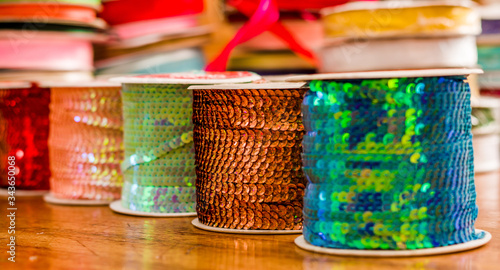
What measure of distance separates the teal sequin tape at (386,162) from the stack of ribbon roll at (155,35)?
1176 mm

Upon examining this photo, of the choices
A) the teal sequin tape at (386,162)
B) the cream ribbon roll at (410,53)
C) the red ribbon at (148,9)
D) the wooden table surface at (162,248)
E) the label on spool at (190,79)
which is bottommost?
the wooden table surface at (162,248)

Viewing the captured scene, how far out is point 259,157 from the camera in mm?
1146

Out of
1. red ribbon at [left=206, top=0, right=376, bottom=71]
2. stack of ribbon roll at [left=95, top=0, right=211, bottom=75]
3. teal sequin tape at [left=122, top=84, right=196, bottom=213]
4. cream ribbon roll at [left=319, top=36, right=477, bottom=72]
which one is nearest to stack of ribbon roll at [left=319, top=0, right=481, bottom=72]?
cream ribbon roll at [left=319, top=36, right=477, bottom=72]

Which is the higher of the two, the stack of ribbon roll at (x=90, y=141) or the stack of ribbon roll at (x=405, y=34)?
the stack of ribbon roll at (x=405, y=34)

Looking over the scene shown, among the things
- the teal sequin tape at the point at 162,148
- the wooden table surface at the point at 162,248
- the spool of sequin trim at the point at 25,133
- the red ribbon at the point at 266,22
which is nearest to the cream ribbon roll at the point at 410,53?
the red ribbon at the point at 266,22

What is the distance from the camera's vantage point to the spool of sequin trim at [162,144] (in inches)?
52.0

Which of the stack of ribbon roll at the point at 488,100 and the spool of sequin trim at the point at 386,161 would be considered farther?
the stack of ribbon roll at the point at 488,100

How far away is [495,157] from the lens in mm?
2061

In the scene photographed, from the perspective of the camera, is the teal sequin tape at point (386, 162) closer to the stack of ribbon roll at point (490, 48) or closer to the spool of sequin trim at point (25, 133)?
the spool of sequin trim at point (25, 133)

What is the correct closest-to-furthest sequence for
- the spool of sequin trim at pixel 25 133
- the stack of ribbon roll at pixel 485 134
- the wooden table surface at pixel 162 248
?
1. the wooden table surface at pixel 162 248
2. the spool of sequin trim at pixel 25 133
3. the stack of ribbon roll at pixel 485 134

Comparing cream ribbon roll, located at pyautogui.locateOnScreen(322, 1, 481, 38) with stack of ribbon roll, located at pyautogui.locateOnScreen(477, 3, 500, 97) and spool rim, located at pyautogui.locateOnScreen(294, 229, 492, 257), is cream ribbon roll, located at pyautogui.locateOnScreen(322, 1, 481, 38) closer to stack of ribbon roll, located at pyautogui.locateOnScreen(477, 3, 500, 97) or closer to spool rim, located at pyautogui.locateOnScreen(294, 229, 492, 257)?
stack of ribbon roll, located at pyautogui.locateOnScreen(477, 3, 500, 97)

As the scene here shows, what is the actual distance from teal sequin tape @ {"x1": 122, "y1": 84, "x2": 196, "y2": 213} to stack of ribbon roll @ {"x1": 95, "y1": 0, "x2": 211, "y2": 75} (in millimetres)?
768

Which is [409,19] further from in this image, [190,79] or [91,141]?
[91,141]

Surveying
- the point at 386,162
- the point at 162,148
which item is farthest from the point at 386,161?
the point at 162,148
